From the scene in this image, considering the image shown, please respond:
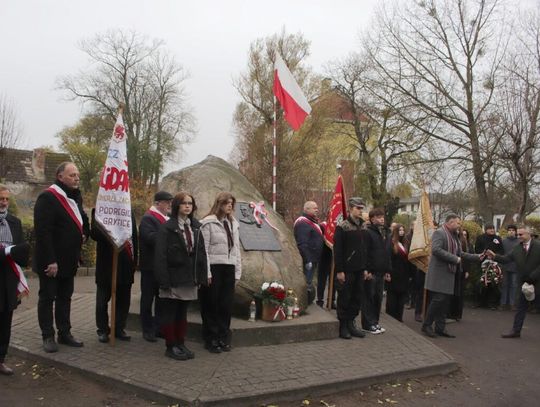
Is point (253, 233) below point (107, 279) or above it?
→ above

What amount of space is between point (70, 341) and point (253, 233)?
2.83m

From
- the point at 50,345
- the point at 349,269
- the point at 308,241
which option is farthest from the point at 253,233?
the point at 50,345

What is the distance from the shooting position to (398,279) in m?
8.62

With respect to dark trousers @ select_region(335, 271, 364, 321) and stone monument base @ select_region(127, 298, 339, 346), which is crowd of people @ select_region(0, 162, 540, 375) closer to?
dark trousers @ select_region(335, 271, 364, 321)

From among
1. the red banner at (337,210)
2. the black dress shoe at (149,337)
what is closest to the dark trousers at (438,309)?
the red banner at (337,210)

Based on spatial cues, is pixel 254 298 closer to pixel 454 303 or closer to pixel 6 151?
pixel 454 303

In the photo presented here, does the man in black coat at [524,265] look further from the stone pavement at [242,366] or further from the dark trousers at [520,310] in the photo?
the stone pavement at [242,366]

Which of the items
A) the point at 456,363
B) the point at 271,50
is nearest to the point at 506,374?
the point at 456,363

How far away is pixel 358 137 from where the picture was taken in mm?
31656

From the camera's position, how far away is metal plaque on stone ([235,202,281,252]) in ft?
23.5

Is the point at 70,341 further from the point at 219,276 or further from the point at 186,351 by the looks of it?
the point at 219,276

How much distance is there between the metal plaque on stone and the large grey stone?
92mm

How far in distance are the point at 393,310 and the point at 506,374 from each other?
115 inches

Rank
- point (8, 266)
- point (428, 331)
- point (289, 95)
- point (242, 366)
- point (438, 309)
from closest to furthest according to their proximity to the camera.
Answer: point (8, 266) → point (242, 366) → point (438, 309) → point (428, 331) → point (289, 95)
